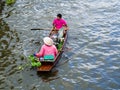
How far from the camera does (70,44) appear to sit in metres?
22.4

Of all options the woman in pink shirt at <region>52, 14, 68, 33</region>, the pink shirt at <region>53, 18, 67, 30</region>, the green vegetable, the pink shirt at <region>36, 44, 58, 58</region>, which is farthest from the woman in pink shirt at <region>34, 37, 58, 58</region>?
the pink shirt at <region>53, 18, 67, 30</region>

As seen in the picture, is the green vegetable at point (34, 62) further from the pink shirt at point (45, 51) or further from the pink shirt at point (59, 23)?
the pink shirt at point (59, 23)

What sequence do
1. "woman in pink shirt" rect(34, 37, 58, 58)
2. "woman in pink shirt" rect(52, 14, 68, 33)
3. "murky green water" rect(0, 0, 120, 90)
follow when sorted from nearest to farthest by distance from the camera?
"murky green water" rect(0, 0, 120, 90), "woman in pink shirt" rect(34, 37, 58, 58), "woman in pink shirt" rect(52, 14, 68, 33)

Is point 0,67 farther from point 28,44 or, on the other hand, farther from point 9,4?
point 9,4

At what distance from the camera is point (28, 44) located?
2219 cm

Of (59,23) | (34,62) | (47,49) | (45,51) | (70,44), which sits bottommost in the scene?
(70,44)

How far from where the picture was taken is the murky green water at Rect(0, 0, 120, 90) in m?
17.5

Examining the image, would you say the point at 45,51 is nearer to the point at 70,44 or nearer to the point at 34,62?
the point at 34,62

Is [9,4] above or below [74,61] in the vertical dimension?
above

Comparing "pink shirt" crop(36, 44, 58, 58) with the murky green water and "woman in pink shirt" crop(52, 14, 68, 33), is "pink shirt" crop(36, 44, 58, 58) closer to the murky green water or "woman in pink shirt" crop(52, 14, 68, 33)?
the murky green water

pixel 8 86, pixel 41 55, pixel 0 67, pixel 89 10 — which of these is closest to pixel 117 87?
pixel 41 55

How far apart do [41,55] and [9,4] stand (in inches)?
571

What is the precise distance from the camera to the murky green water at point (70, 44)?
1748cm

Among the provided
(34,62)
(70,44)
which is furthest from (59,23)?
(34,62)
